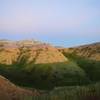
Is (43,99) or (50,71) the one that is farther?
(50,71)

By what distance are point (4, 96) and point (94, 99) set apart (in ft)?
88.2

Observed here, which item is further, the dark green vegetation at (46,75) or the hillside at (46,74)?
the hillside at (46,74)

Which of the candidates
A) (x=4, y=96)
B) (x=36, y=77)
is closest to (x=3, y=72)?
(x=36, y=77)

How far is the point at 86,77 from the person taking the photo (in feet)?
584

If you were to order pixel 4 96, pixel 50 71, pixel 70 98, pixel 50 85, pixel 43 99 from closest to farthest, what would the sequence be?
pixel 70 98 → pixel 43 99 → pixel 4 96 → pixel 50 85 → pixel 50 71

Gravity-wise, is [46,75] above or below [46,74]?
below

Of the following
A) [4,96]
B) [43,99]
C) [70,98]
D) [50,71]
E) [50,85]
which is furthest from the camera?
[50,71]

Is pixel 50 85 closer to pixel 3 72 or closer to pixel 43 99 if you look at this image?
pixel 3 72

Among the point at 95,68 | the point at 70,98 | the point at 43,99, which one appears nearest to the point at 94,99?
the point at 70,98

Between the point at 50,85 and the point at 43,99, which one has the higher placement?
the point at 43,99

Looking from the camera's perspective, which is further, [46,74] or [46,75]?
[46,74]

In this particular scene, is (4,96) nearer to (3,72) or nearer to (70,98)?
(70,98)

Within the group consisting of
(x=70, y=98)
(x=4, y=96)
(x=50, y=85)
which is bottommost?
(x=50, y=85)

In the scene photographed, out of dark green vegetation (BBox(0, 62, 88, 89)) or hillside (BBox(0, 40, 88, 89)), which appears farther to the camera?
hillside (BBox(0, 40, 88, 89))
